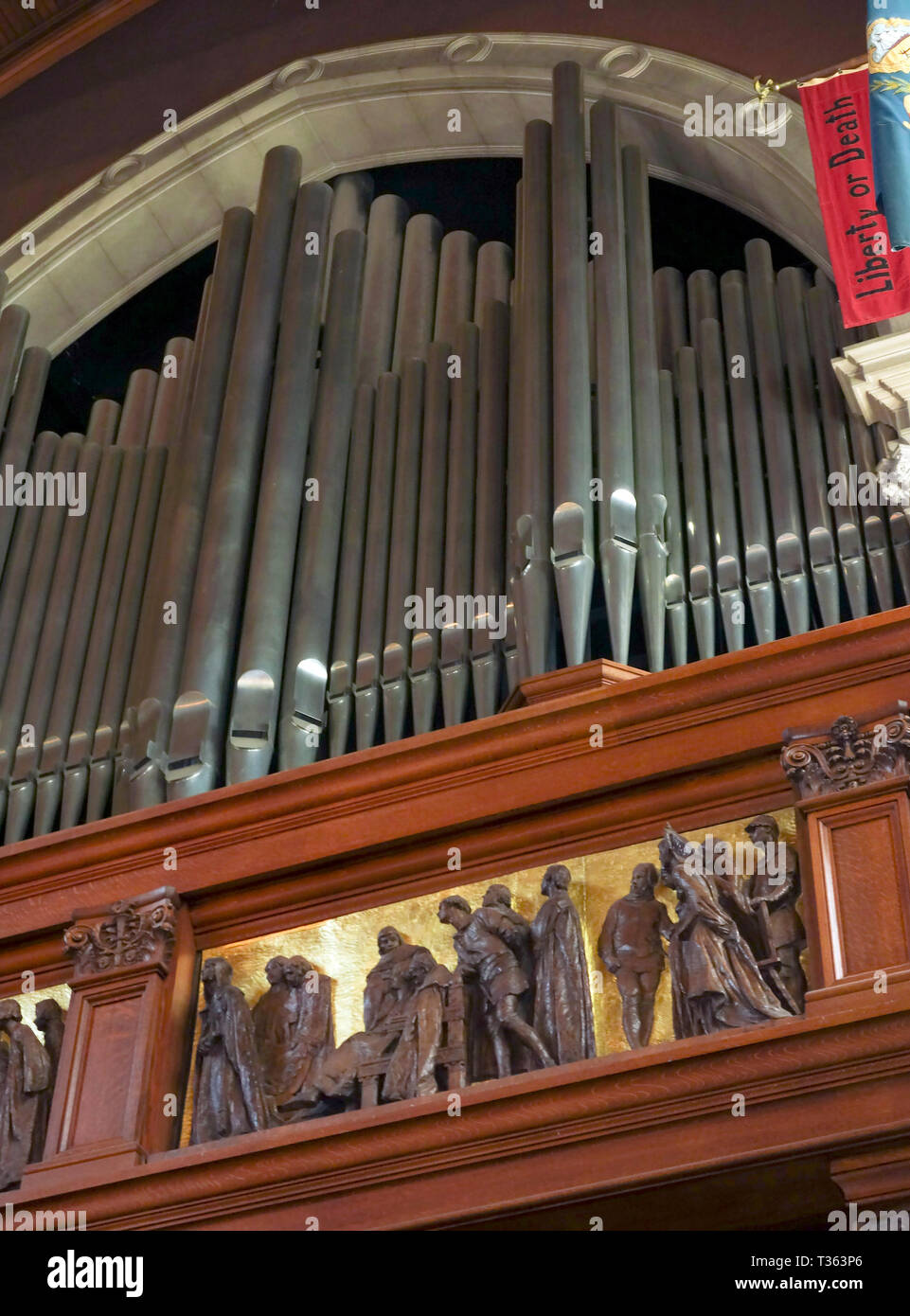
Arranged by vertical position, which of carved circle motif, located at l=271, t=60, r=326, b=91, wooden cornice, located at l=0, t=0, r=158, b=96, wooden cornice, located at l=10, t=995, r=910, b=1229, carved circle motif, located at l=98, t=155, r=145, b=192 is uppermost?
wooden cornice, located at l=0, t=0, r=158, b=96

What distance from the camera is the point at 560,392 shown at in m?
7.42

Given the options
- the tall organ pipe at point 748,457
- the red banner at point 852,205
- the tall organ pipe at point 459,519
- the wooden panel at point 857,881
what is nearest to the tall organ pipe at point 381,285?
the tall organ pipe at point 459,519

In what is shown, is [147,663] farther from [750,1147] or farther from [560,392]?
[750,1147]

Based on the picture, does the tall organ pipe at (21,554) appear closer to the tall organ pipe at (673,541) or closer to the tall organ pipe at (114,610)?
the tall organ pipe at (114,610)

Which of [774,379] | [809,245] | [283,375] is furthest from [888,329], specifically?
[283,375]

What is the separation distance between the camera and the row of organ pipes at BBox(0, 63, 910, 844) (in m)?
6.86

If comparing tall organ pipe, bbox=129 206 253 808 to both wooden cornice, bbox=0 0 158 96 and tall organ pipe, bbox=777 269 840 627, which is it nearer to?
wooden cornice, bbox=0 0 158 96

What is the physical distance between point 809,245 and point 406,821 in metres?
3.53

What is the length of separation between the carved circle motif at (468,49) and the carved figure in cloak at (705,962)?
196 inches

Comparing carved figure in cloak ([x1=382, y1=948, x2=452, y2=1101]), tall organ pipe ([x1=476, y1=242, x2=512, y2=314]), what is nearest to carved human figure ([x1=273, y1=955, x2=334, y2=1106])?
carved figure in cloak ([x1=382, y1=948, x2=452, y2=1101])

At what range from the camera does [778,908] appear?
5.38 meters

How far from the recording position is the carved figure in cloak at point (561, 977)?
17.6 feet

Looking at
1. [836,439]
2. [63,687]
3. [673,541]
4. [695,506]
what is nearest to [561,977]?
[673,541]

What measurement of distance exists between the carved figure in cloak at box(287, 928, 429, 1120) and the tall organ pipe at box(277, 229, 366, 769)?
3.95ft
